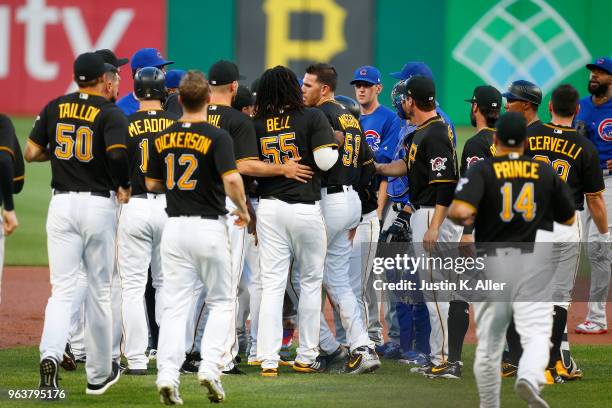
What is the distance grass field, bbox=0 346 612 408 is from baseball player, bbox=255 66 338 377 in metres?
0.42

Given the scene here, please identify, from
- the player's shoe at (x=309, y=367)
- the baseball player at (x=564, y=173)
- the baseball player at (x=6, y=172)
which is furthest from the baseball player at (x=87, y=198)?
the baseball player at (x=564, y=173)

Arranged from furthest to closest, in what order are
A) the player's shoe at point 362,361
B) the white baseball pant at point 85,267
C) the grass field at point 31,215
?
the grass field at point 31,215, the player's shoe at point 362,361, the white baseball pant at point 85,267

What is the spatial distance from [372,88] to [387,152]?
1.83 ft

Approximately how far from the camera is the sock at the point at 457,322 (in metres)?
7.18

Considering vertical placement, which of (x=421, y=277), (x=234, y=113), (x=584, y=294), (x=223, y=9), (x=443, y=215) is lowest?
(x=584, y=294)

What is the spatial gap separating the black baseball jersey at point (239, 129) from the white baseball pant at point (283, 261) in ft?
1.28

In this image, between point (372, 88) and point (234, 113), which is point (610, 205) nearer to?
point (372, 88)

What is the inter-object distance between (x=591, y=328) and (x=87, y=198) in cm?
482

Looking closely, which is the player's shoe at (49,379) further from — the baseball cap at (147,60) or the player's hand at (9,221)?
the baseball cap at (147,60)

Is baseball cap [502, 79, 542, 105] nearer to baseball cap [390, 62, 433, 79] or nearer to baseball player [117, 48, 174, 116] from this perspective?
baseball cap [390, 62, 433, 79]

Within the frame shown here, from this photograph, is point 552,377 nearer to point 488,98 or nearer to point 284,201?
point 488,98

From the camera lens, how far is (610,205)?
9.72m

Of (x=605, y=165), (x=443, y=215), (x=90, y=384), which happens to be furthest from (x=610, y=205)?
(x=90, y=384)

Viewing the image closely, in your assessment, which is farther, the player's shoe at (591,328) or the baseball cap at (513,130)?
the player's shoe at (591,328)
